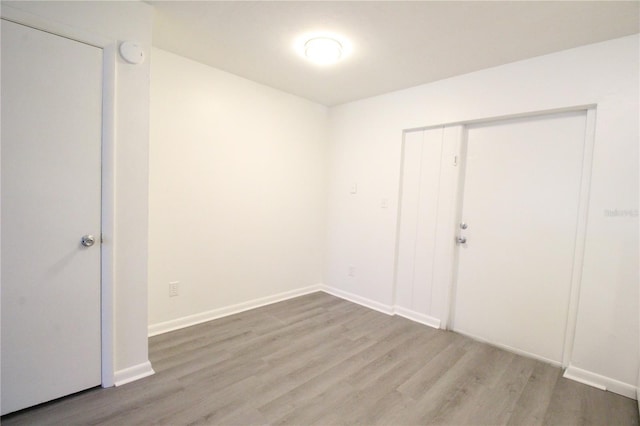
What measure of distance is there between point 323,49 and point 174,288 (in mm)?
2336

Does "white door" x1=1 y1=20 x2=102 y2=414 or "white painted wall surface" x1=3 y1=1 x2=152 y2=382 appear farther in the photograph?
"white painted wall surface" x1=3 y1=1 x2=152 y2=382

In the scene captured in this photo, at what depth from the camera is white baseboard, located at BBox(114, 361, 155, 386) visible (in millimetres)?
1836

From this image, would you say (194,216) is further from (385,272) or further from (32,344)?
(385,272)

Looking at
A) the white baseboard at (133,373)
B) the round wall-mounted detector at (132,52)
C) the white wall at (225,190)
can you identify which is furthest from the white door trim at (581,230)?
the round wall-mounted detector at (132,52)

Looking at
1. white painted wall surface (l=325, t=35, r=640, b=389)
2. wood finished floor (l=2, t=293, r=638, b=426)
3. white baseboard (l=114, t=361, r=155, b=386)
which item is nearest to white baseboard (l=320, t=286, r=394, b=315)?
wood finished floor (l=2, t=293, r=638, b=426)

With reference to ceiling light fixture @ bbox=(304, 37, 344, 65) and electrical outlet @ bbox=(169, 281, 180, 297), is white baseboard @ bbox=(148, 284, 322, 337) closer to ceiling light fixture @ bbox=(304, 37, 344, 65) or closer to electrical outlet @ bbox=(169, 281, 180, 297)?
electrical outlet @ bbox=(169, 281, 180, 297)

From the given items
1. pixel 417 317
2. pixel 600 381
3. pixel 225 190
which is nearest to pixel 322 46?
pixel 225 190

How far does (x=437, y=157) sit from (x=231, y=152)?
2041 mm

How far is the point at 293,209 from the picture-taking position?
11.7 ft

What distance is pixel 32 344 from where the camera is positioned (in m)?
1.57

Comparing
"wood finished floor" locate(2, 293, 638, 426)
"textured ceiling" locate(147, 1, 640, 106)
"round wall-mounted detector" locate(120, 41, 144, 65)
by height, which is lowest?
"wood finished floor" locate(2, 293, 638, 426)

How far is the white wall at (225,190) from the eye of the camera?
2525 mm

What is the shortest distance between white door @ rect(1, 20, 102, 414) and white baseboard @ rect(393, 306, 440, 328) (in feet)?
8.60

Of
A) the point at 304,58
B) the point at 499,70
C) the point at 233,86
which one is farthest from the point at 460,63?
the point at 233,86
